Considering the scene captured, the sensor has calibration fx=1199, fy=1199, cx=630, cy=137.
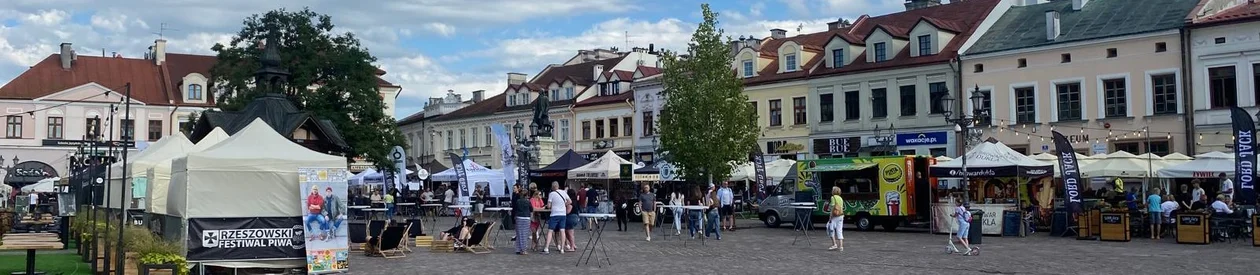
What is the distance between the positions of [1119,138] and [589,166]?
18186mm

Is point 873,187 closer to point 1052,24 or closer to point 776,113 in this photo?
point 1052,24

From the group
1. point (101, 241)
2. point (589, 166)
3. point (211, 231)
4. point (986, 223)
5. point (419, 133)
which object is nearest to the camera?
point (211, 231)

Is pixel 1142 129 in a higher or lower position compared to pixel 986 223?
higher

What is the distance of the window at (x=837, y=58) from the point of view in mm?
50094

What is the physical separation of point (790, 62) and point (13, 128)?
45540mm

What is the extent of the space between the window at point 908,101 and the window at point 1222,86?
36.9ft

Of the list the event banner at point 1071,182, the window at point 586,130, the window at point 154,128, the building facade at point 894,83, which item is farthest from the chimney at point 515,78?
the event banner at point 1071,182

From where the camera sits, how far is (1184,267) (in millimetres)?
18812

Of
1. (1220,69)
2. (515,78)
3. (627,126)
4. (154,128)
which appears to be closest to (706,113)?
(1220,69)

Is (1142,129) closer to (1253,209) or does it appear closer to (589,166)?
(1253,209)

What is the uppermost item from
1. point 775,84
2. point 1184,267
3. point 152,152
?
point 775,84

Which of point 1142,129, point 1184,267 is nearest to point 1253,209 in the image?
point 1184,267

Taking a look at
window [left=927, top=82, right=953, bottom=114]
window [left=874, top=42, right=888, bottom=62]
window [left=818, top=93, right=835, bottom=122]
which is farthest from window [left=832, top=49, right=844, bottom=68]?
window [left=927, top=82, right=953, bottom=114]

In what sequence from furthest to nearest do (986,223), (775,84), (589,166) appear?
1. (775,84)
2. (589,166)
3. (986,223)
